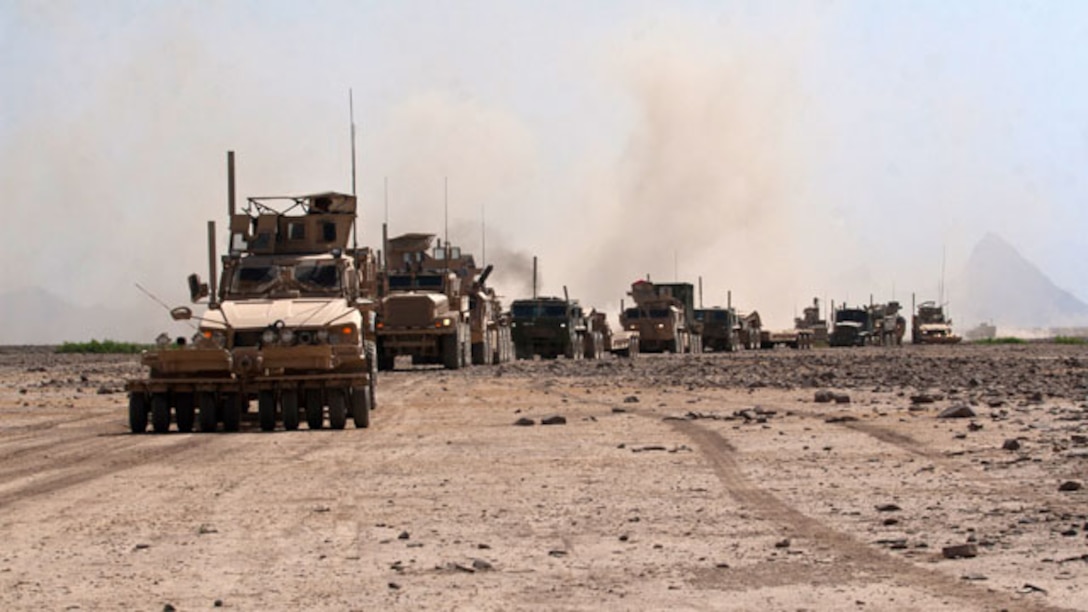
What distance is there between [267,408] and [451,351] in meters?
23.9

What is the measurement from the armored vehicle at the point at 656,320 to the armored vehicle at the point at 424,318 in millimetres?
23941

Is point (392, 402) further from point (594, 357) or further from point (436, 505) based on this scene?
point (594, 357)

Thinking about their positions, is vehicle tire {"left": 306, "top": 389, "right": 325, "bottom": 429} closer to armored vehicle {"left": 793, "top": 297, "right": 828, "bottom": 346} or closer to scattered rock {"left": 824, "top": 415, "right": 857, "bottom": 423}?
scattered rock {"left": 824, "top": 415, "right": 857, "bottom": 423}

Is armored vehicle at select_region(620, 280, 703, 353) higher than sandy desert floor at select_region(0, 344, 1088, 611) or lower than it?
higher

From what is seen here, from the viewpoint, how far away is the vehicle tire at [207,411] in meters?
19.4

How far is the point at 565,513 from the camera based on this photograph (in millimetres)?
11070

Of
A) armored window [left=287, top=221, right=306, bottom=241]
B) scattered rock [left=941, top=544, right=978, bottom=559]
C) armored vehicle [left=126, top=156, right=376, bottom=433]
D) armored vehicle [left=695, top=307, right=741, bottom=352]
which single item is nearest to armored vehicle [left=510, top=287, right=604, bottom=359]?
armored vehicle [left=695, top=307, right=741, bottom=352]

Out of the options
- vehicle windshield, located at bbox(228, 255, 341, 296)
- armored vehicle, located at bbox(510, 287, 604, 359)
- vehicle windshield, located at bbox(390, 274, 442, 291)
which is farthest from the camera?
armored vehicle, located at bbox(510, 287, 604, 359)

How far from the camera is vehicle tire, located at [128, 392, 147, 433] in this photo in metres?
19.5

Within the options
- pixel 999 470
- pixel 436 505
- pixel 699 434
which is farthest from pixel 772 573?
pixel 699 434

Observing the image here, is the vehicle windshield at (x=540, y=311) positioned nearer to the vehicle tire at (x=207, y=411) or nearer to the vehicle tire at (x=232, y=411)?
the vehicle tire at (x=232, y=411)

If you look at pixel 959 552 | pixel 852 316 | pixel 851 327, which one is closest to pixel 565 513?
pixel 959 552

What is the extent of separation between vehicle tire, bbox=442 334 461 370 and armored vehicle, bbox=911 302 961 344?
56.0 m

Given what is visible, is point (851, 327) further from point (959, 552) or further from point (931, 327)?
point (959, 552)
